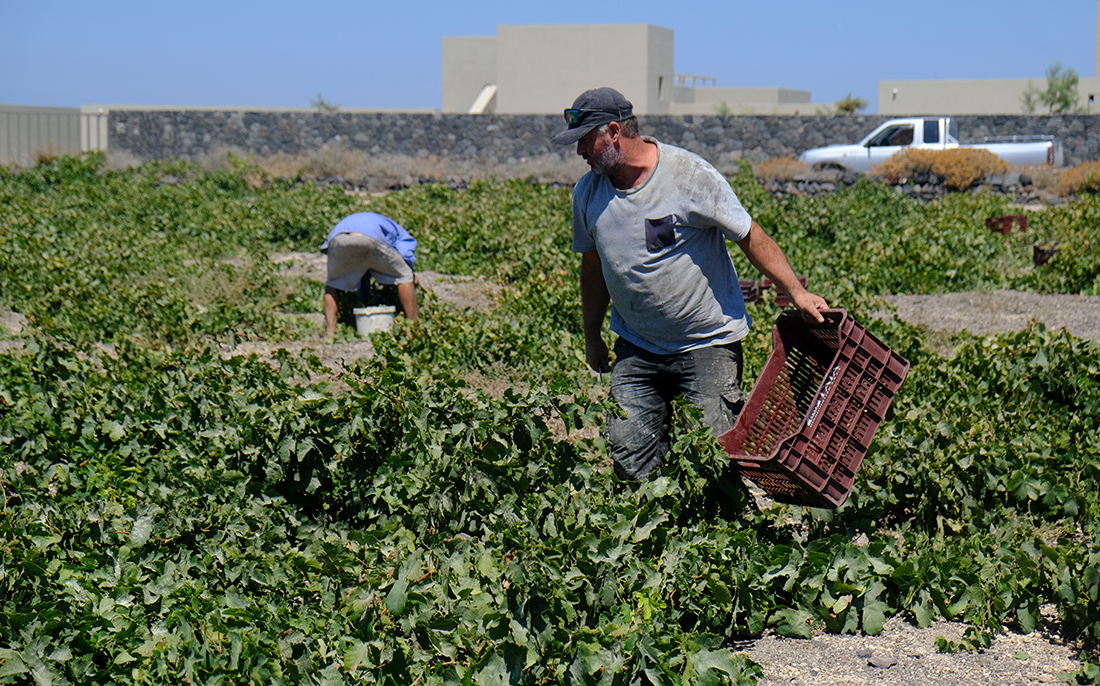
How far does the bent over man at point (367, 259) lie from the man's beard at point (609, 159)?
3.78 metres

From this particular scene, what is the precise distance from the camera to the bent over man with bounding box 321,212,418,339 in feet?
23.1

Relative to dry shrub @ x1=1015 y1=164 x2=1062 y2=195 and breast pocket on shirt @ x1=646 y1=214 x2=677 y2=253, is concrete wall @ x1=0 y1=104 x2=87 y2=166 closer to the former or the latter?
dry shrub @ x1=1015 y1=164 x2=1062 y2=195

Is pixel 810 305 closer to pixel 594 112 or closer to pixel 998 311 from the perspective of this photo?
pixel 594 112

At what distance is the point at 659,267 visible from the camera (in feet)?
11.5

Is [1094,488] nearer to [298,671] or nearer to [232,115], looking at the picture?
[298,671]

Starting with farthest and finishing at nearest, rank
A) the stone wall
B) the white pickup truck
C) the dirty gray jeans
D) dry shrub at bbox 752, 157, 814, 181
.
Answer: the stone wall, the white pickup truck, dry shrub at bbox 752, 157, 814, 181, the dirty gray jeans

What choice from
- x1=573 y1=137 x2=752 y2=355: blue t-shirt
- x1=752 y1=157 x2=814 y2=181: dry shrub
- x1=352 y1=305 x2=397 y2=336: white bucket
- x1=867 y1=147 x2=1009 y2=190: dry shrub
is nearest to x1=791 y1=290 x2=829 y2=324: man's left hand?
x1=573 y1=137 x2=752 y2=355: blue t-shirt

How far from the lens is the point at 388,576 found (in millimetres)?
3133

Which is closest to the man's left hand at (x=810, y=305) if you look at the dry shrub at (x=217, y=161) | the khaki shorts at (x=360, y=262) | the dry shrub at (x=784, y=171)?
the khaki shorts at (x=360, y=262)

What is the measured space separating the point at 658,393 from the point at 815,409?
550 mm

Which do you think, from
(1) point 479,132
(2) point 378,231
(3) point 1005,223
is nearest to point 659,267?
(2) point 378,231

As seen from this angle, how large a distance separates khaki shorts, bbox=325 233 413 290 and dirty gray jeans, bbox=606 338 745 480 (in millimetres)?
3557

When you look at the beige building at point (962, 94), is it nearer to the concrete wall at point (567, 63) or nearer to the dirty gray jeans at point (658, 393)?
the concrete wall at point (567, 63)

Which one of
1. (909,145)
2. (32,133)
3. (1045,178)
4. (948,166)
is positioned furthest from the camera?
(32,133)
